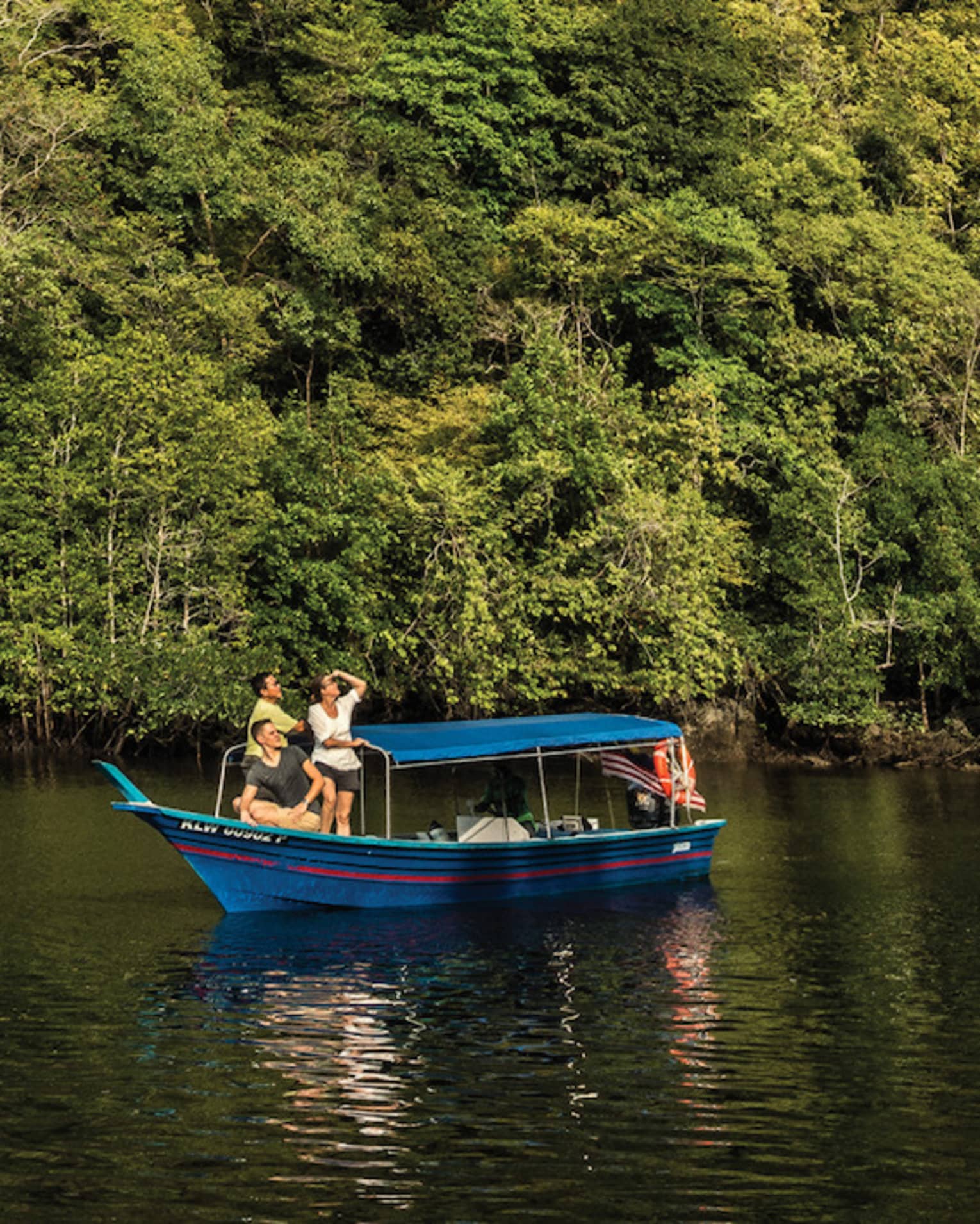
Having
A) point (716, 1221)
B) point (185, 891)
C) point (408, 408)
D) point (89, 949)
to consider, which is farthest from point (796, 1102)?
point (408, 408)

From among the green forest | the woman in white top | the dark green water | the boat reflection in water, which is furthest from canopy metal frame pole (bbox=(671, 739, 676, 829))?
the green forest

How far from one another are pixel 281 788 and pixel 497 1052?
6.49 m

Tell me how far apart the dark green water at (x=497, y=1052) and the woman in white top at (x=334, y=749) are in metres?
1.27

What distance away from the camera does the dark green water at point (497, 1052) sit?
447 inches

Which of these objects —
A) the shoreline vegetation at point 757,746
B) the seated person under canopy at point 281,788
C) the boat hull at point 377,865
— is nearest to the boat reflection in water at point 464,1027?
the boat hull at point 377,865

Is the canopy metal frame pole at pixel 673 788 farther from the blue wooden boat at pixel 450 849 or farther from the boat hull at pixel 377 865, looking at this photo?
the boat hull at pixel 377 865

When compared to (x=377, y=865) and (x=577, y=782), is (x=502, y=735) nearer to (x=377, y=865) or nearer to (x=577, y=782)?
(x=577, y=782)

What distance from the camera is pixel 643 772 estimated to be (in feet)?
79.8

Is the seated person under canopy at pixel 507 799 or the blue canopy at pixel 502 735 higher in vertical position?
the blue canopy at pixel 502 735

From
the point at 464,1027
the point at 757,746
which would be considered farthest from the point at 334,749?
the point at 757,746

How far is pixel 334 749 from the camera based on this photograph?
20.5m

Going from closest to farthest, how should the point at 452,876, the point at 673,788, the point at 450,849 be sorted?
1. the point at 450,849
2. the point at 452,876
3. the point at 673,788

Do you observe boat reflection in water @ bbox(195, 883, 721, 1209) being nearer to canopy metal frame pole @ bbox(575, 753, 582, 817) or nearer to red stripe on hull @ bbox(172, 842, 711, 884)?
red stripe on hull @ bbox(172, 842, 711, 884)

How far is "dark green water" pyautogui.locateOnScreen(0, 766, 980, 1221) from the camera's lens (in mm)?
11359
